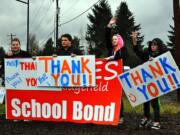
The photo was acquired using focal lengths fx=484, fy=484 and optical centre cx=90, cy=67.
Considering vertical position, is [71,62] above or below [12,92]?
above

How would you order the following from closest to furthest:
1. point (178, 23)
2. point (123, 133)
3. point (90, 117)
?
point (123, 133), point (90, 117), point (178, 23)

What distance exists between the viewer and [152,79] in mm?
9008

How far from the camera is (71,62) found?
9398 millimetres

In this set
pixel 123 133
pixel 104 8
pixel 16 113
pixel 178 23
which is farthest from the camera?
pixel 104 8

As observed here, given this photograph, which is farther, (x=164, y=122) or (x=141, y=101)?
(x=164, y=122)

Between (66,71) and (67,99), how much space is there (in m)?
0.55

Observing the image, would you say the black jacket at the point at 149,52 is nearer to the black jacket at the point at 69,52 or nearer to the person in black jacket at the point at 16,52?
the black jacket at the point at 69,52

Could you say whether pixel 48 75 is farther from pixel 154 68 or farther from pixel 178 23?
pixel 178 23

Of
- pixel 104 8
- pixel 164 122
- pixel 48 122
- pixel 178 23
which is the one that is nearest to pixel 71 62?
pixel 48 122

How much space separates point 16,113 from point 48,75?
1.07 metres

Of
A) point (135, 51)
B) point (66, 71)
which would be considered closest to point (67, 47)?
point (66, 71)

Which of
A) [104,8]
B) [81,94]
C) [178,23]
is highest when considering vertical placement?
[104,8]

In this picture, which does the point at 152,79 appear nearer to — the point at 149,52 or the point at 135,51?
the point at 149,52

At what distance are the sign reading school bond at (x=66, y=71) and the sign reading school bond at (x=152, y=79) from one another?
65cm
